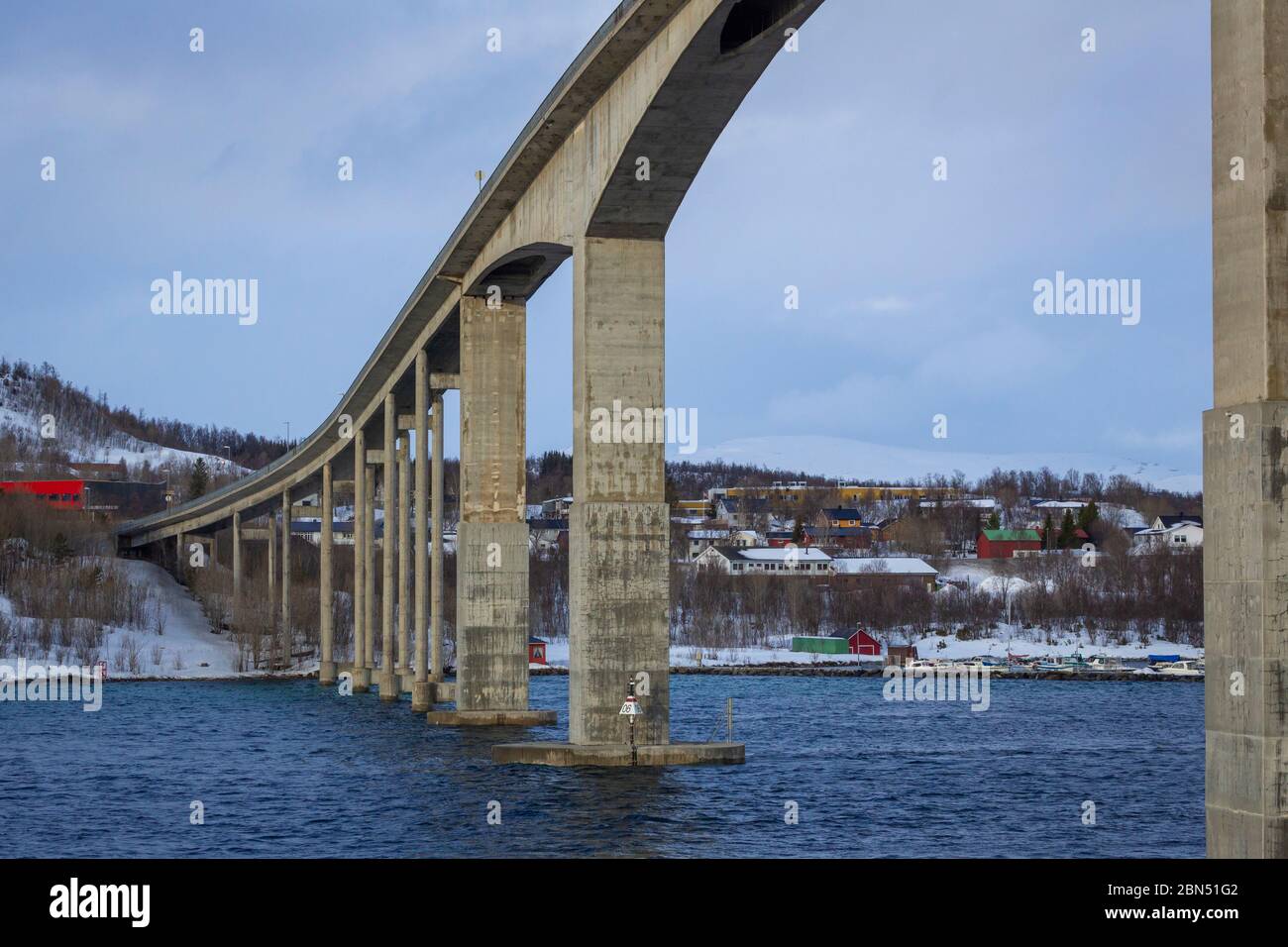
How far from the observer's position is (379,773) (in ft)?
129

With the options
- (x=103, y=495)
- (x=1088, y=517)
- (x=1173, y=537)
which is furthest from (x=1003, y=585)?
(x=103, y=495)

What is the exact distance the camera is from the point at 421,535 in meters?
61.3

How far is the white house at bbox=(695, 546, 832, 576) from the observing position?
452ft

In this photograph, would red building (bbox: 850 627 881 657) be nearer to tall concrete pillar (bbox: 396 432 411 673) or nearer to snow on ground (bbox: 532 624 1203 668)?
snow on ground (bbox: 532 624 1203 668)

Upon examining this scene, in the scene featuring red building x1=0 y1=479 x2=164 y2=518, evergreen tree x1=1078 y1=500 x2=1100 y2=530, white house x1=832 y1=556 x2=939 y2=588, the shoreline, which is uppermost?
red building x1=0 y1=479 x2=164 y2=518

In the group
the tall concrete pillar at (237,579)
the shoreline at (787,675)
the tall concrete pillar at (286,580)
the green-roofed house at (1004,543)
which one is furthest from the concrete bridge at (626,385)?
the green-roofed house at (1004,543)

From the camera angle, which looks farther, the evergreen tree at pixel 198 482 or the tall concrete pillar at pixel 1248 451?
the evergreen tree at pixel 198 482

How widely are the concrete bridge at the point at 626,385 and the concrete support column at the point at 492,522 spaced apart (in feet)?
0.22

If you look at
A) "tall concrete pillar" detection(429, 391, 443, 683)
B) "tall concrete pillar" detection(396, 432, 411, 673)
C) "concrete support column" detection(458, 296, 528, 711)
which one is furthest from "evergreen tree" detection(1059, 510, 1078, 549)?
"concrete support column" detection(458, 296, 528, 711)

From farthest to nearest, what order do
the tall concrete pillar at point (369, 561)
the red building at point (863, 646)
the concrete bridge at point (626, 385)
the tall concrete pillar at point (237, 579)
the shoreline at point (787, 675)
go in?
the red building at point (863, 646) → the tall concrete pillar at point (237, 579) → the shoreline at point (787, 675) → the tall concrete pillar at point (369, 561) → the concrete bridge at point (626, 385)

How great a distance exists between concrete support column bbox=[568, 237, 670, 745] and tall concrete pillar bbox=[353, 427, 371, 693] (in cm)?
4025

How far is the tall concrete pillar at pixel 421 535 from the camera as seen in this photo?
193 feet

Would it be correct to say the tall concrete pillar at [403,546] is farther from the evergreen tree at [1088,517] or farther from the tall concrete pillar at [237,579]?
the evergreen tree at [1088,517]
